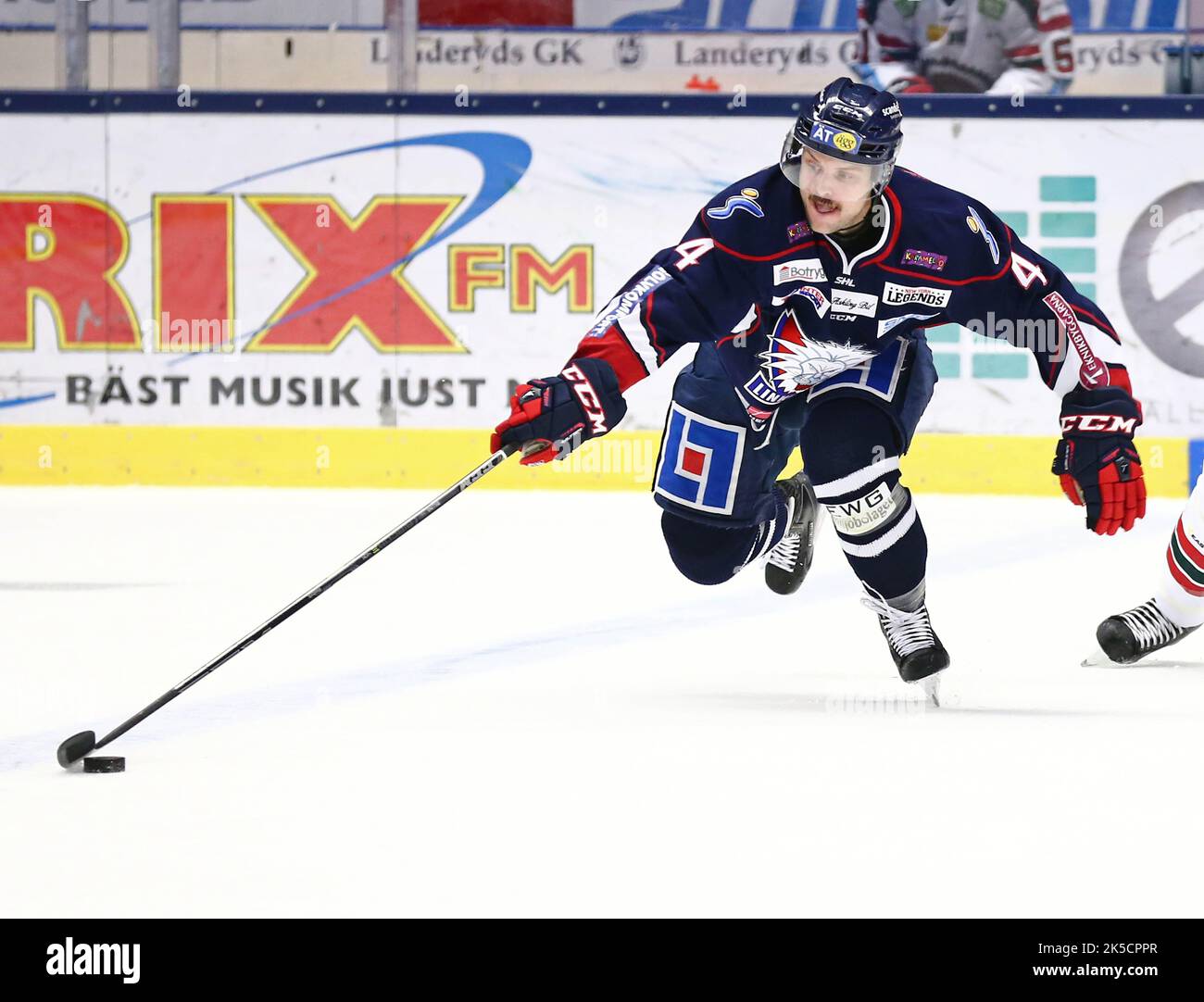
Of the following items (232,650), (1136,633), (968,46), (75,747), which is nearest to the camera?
(75,747)

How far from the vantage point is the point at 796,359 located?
146 inches

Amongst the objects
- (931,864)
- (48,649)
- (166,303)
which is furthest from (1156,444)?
(931,864)

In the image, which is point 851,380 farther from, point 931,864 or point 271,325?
point 271,325

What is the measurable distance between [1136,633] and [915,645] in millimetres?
662

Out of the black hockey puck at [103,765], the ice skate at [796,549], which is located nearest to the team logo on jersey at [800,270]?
the ice skate at [796,549]

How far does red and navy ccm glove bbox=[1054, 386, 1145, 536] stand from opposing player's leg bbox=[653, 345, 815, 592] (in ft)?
2.17

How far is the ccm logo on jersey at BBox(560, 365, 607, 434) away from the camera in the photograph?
11.0 feet

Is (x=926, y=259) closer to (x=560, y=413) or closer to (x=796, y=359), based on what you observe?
(x=796, y=359)

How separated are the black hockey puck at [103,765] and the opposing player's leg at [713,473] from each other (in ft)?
4.48

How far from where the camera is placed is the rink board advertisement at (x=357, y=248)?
24.2 ft

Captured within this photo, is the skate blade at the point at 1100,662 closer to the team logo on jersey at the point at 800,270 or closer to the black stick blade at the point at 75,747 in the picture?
the team logo on jersey at the point at 800,270

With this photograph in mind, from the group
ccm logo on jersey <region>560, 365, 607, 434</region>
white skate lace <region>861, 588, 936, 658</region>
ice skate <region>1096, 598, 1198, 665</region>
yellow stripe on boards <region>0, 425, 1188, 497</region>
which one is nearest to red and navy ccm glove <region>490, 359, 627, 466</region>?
ccm logo on jersey <region>560, 365, 607, 434</region>

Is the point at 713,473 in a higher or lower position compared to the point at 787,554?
higher

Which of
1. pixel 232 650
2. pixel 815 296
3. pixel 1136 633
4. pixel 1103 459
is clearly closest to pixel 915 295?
pixel 815 296
